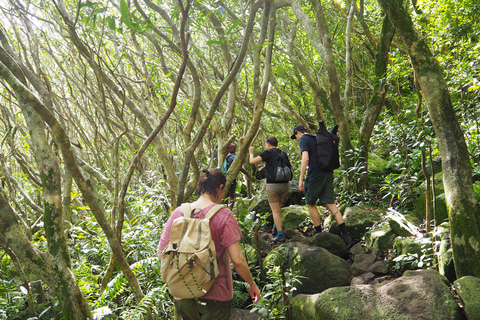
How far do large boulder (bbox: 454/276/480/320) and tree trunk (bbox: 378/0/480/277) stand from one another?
0.23 meters

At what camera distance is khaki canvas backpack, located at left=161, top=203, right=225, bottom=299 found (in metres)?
2.35

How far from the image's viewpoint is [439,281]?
2.97 m

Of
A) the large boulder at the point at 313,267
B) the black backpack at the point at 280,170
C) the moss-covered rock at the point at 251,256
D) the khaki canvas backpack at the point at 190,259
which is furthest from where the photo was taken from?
the black backpack at the point at 280,170

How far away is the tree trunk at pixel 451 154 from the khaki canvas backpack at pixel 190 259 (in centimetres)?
236

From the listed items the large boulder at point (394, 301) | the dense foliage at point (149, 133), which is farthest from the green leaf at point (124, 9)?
the large boulder at point (394, 301)

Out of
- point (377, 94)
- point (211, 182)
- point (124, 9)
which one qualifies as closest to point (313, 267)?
point (211, 182)

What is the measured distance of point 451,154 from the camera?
10.6 feet

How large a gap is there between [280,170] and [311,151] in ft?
2.12

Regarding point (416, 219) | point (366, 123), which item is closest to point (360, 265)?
point (416, 219)

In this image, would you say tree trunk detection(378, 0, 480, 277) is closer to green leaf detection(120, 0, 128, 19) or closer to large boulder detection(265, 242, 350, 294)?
large boulder detection(265, 242, 350, 294)

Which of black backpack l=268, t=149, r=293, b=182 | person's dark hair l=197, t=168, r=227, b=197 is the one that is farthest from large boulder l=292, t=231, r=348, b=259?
person's dark hair l=197, t=168, r=227, b=197

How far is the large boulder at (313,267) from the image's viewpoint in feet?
13.4

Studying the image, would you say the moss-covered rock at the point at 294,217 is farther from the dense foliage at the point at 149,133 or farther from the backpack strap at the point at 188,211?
the backpack strap at the point at 188,211

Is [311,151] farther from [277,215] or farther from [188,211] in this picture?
[188,211]
